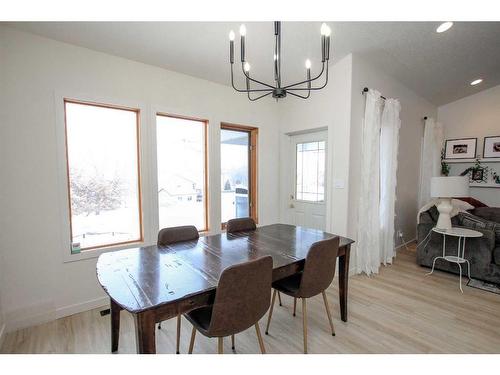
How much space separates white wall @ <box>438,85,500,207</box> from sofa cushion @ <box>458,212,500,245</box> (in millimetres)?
2091

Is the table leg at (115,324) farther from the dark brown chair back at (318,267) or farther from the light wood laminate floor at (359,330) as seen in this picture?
the dark brown chair back at (318,267)

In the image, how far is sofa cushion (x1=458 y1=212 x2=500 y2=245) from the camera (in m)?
2.92

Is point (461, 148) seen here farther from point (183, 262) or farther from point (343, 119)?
point (183, 262)

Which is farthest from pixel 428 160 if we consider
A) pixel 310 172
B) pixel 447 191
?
pixel 310 172

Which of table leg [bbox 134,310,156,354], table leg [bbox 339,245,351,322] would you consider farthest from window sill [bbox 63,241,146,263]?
table leg [bbox 339,245,351,322]

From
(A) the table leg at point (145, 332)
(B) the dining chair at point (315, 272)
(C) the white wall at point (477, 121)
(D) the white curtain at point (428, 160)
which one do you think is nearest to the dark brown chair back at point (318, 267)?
(B) the dining chair at point (315, 272)

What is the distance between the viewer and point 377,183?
10.9ft

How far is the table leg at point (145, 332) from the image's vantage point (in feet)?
3.63

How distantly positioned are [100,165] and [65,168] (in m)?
0.33

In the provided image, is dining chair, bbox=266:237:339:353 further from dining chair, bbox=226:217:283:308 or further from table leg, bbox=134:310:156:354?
table leg, bbox=134:310:156:354

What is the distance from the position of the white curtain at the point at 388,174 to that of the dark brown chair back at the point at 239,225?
7.17ft

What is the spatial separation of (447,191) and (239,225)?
101 inches
